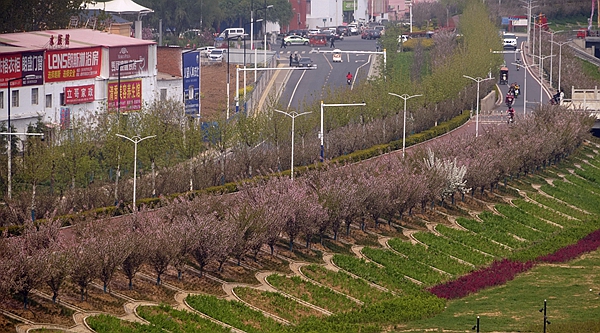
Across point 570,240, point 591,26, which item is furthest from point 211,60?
point 570,240

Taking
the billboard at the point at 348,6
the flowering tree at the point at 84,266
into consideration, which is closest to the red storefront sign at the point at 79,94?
the flowering tree at the point at 84,266

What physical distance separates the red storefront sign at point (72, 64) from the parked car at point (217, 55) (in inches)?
1548

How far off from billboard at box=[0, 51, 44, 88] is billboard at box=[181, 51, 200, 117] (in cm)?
1789

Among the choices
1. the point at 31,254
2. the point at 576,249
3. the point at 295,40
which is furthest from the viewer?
the point at 295,40

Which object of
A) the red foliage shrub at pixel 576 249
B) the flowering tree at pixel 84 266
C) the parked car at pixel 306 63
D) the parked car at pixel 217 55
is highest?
the parked car at pixel 217 55

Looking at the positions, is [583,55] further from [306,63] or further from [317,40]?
[306,63]

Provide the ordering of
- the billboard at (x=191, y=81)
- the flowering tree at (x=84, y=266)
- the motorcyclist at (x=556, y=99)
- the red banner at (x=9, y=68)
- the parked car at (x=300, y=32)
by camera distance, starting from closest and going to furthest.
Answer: the flowering tree at (x=84, y=266) < the red banner at (x=9, y=68) < the billboard at (x=191, y=81) < the motorcyclist at (x=556, y=99) < the parked car at (x=300, y=32)

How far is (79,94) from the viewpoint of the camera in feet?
310

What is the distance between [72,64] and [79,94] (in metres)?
2.24

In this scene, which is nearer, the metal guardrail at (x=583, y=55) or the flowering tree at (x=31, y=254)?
the flowering tree at (x=31, y=254)

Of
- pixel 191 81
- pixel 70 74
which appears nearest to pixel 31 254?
pixel 70 74

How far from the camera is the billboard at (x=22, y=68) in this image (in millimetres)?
86500

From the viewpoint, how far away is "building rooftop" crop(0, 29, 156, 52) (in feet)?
302

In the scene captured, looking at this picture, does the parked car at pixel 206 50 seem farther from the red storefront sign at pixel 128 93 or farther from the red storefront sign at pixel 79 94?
the red storefront sign at pixel 79 94
